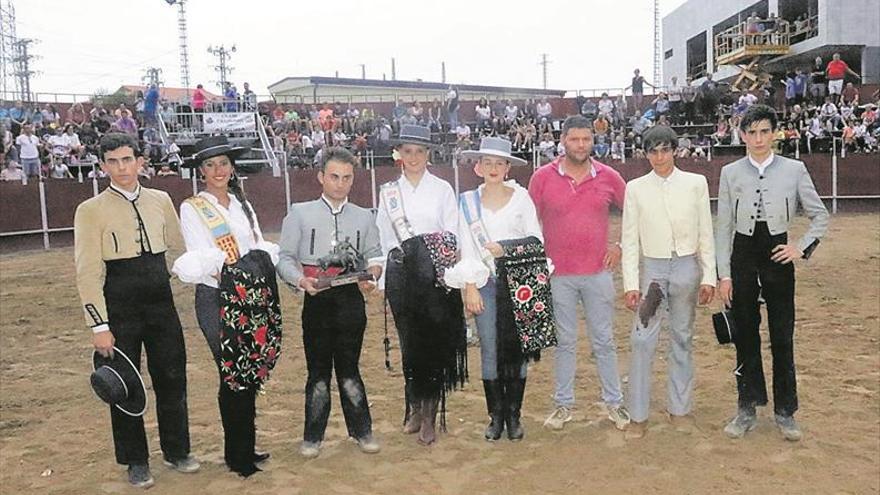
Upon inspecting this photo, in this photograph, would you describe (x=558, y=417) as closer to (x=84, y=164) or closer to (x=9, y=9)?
(x=84, y=164)

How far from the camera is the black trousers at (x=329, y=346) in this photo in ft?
14.1

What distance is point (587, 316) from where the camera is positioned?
468 cm

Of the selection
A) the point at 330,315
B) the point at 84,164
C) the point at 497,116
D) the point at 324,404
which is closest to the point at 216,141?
the point at 330,315

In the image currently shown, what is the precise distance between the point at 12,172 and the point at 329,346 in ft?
47.3

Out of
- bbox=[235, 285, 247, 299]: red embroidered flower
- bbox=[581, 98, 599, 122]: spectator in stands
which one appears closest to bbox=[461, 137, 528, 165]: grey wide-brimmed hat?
bbox=[235, 285, 247, 299]: red embroidered flower

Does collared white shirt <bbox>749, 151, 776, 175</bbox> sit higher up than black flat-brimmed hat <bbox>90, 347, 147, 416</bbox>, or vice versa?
collared white shirt <bbox>749, 151, 776, 175</bbox>

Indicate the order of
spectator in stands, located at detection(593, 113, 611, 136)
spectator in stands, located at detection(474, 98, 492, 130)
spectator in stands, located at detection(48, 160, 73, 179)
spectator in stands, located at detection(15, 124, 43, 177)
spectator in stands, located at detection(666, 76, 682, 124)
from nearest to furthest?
spectator in stands, located at detection(15, 124, 43, 177), spectator in stands, located at detection(48, 160, 73, 179), spectator in stands, located at detection(593, 113, 611, 136), spectator in stands, located at detection(666, 76, 682, 124), spectator in stands, located at detection(474, 98, 492, 130)

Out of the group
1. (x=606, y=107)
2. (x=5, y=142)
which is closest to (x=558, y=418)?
(x=5, y=142)

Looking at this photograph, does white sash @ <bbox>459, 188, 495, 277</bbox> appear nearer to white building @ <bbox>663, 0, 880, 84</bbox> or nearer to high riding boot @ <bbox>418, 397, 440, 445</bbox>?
high riding boot @ <bbox>418, 397, 440, 445</bbox>

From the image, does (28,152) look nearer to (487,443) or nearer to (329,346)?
(329,346)

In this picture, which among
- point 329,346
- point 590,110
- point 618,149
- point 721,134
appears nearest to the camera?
point 329,346

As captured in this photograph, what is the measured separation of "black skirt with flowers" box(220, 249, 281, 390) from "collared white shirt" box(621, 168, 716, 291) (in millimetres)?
1960

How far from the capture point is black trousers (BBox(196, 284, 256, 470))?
13.3 feet

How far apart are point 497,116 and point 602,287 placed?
20.1 meters
